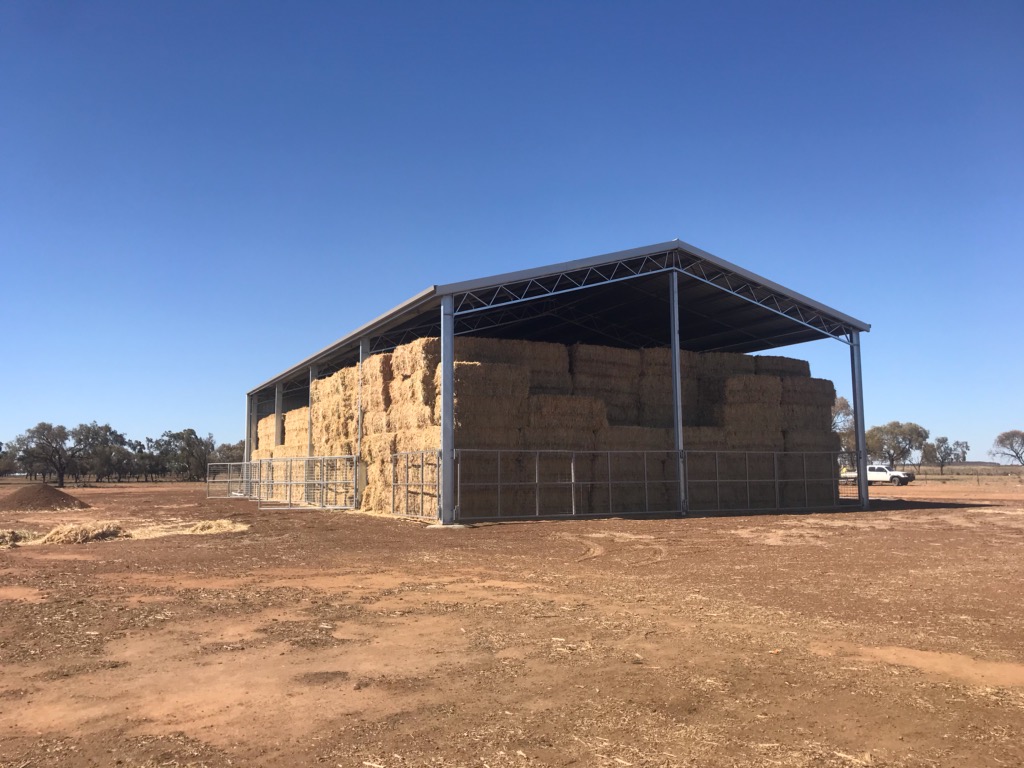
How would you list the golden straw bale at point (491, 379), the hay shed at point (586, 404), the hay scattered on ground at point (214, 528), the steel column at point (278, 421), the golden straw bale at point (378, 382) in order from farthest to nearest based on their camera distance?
1. the steel column at point (278, 421)
2. the golden straw bale at point (378, 382)
3. the hay shed at point (586, 404)
4. the golden straw bale at point (491, 379)
5. the hay scattered on ground at point (214, 528)

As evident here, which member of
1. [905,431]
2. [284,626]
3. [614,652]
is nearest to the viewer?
[614,652]

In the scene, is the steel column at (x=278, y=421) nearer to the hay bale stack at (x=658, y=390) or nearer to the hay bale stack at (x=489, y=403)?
the hay bale stack at (x=489, y=403)

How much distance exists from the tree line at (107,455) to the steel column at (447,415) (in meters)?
64.2

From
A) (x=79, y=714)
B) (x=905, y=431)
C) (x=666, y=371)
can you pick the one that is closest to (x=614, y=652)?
(x=79, y=714)

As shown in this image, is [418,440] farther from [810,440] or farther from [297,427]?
[810,440]

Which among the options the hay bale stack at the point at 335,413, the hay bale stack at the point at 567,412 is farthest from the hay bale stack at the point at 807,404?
the hay bale stack at the point at 335,413

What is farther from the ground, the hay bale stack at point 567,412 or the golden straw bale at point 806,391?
the golden straw bale at point 806,391

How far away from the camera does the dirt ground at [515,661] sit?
4.77 metres

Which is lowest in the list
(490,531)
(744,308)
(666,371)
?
(490,531)

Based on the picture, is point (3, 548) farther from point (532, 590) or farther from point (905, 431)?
point (905, 431)

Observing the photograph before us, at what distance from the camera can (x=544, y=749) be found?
4.69m

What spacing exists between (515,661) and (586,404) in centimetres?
1955

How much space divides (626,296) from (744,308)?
208 inches

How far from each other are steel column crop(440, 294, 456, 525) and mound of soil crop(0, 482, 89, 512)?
69.0 feet
